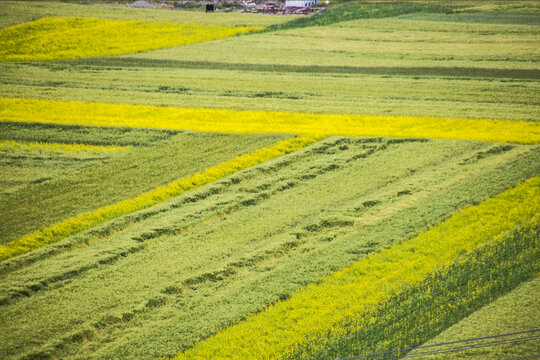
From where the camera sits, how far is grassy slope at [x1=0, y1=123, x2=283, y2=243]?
16.2m

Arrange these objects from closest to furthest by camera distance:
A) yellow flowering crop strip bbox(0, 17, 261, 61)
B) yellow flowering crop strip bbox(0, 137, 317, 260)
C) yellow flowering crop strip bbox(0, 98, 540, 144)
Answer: yellow flowering crop strip bbox(0, 137, 317, 260), yellow flowering crop strip bbox(0, 98, 540, 144), yellow flowering crop strip bbox(0, 17, 261, 61)

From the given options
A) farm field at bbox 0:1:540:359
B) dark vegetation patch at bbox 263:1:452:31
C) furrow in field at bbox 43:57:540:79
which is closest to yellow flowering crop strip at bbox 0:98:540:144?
farm field at bbox 0:1:540:359

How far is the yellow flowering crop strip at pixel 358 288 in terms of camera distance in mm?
10484

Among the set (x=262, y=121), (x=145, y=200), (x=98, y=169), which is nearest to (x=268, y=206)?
(x=145, y=200)

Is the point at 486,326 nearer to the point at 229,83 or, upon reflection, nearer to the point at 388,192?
the point at 388,192

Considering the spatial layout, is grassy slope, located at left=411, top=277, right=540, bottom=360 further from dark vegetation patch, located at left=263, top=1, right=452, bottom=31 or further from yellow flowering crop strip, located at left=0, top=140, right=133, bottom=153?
dark vegetation patch, located at left=263, top=1, right=452, bottom=31

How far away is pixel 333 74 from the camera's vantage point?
33.4 meters

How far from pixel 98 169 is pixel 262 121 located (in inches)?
314

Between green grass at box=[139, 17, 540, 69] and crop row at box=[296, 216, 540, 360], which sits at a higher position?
green grass at box=[139, 17, 540, 69]

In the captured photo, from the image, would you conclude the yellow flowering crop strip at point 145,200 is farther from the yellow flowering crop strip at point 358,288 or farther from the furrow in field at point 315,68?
the furrow in field at point 315,68

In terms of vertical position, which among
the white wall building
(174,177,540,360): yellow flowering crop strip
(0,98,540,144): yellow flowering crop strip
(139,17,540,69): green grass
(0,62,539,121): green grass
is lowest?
(174,177,540,360): yellow flowering crop strip

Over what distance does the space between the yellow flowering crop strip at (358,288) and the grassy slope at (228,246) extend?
1.41 feet

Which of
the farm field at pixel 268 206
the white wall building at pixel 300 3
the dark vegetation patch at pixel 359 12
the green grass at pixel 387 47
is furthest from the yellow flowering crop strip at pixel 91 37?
the white wall building at pixel 300 3

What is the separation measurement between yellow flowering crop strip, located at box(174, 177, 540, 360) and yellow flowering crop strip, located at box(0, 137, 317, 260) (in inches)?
249
